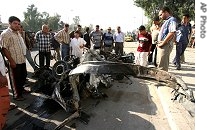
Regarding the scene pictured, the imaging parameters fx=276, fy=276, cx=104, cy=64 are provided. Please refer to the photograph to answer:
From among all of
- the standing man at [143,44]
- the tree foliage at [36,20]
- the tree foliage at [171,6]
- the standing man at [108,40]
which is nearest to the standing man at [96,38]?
the standing man at [108,40]


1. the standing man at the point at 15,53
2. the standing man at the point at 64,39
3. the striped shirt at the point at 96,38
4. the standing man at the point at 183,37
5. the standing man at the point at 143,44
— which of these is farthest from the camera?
the striped shirt at the point at 96,38

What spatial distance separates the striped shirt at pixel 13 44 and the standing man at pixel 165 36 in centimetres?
321

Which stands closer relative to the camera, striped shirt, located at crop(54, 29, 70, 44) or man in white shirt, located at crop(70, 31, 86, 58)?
man in white shirt, located at crop(70, 31, 86, 58)

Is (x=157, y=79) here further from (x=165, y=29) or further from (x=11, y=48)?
(x=11, y=48)

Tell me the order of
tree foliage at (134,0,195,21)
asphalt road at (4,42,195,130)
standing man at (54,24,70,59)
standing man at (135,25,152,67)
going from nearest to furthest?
asphalt road at (4,42,195,130), standing man at (135,25,152,67), standing man at (54,24,70,59), tree foliage at (134,0,195,21)

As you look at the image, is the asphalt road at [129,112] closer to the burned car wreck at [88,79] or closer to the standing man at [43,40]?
the burned car wreck at [88,79]

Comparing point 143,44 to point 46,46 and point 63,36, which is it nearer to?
point 46,46

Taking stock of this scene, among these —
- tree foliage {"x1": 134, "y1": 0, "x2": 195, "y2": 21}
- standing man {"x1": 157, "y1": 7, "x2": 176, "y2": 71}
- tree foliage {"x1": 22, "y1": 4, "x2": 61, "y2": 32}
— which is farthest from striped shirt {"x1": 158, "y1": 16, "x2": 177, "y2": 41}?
tree foliage {"x1": 22, "y1": 4, "x2": 61, "y2": 32}

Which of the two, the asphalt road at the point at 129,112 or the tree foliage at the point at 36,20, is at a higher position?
the tree foliage at the point at 36,20

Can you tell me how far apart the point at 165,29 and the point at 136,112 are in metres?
1.97

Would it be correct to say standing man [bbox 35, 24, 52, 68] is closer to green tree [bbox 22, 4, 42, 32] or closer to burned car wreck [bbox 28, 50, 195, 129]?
burned car wreck [bbox 28, 50, 195, 129]

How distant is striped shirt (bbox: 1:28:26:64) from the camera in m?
6.08

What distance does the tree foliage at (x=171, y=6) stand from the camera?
29955 mm
